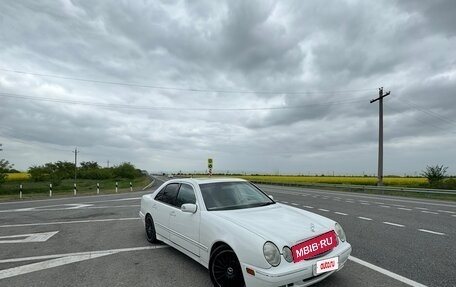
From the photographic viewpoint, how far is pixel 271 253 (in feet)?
13.1

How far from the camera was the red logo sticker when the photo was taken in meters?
4.10

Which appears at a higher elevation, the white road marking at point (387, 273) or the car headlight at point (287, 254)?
the car headlight at point (287, 254)

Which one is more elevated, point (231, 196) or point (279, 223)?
point (231, 196)

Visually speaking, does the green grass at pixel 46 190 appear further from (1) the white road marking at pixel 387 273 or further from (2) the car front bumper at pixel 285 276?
(2) the car front bumper at pixel 285 276

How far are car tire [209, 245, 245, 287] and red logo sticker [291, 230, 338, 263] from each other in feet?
2.36

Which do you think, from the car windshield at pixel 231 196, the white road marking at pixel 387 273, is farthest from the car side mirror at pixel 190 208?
the white road marking at pixel 387 273

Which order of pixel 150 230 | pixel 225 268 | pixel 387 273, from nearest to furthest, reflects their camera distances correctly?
1. pixel 225 268
2. pixel 387 273
3. pixel 150 230

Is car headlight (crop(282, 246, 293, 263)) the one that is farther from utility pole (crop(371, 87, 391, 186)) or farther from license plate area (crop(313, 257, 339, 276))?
utility pole (crop(371, 87, 391, 186))

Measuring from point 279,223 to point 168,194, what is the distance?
9.64ft

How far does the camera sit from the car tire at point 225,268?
4.28 m

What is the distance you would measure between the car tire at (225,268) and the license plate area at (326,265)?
2.91 feet

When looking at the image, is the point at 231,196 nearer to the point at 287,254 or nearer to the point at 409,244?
the point at 287,254

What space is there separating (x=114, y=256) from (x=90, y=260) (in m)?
0.44

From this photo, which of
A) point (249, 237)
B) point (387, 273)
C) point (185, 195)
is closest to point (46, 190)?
point (185, 195)
